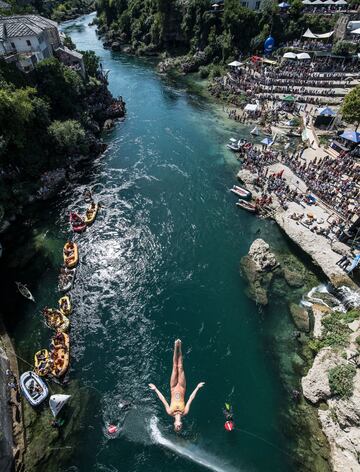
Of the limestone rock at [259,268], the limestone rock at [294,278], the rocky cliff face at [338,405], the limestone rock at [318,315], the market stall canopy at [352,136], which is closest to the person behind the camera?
the rocky cliff face at [338,405]

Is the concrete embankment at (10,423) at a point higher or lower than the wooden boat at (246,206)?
lower

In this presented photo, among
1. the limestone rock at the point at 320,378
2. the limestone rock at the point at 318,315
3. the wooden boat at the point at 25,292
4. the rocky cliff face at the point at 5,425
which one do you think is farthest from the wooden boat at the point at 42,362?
the limestone rock at the point at 318,315

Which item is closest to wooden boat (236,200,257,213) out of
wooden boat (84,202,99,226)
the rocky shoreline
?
the rocky shoreline

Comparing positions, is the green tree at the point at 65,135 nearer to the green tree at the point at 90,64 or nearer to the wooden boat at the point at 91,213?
the wooden boat at the point at 91,213

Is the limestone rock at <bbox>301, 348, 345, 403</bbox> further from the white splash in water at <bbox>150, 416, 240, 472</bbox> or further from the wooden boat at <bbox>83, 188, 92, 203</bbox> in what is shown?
the wooden boat at <bbox>83, 188, 92, 203</bbox>

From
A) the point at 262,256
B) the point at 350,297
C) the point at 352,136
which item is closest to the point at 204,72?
the point at 352,136

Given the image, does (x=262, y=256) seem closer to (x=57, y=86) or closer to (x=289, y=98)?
(x=289, y=98)
